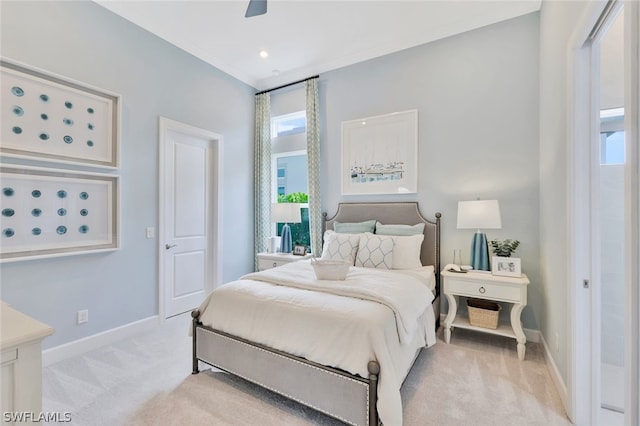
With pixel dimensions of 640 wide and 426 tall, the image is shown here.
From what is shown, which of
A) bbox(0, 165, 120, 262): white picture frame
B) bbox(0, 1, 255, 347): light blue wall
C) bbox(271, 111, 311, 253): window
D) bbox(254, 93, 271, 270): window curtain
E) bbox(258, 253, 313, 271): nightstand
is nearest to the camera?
bbox(0, 165, 120, 262): white picture frame

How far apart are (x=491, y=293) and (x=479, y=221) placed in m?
0.66

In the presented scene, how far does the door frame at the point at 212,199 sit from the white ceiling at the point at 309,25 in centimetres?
98

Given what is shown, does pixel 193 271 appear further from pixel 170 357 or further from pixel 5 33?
pixel 5 33

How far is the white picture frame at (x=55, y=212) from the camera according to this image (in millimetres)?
2229

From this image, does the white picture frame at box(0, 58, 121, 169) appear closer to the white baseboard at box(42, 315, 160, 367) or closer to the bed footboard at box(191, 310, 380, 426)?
the white baseboard at box(42, 315, 160, 367)

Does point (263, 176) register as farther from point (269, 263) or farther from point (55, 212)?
point (55, 212)

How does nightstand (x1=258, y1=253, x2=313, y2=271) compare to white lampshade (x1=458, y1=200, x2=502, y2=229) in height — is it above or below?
below

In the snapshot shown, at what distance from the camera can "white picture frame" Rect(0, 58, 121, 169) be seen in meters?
2.23

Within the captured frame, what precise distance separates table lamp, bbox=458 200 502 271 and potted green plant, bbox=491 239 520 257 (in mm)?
85

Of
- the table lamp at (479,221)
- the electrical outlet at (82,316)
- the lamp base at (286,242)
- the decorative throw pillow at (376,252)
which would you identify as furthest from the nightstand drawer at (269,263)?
the table lamp at (479,221)

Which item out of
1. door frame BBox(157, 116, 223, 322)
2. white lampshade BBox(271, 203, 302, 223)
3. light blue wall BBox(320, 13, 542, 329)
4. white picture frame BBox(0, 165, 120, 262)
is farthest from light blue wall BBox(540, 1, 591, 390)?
white picture frame BBox(0, 165, 120, 262)

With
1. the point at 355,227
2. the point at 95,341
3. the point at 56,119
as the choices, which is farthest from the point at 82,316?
the point at 355,227

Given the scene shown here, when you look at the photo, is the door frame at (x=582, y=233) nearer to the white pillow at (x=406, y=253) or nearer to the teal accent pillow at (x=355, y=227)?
the white pillow at (x=406, y=253)

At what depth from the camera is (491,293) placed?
2596mm
